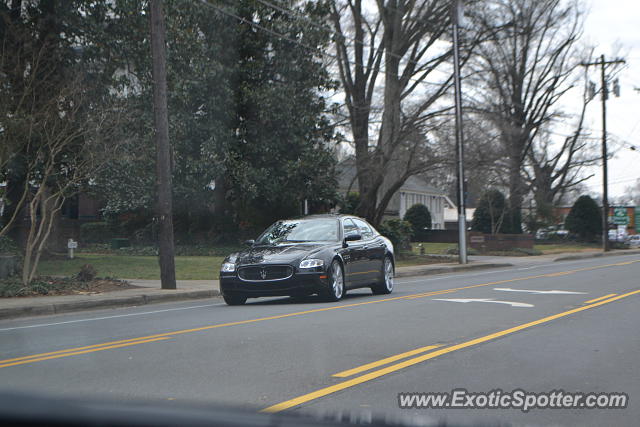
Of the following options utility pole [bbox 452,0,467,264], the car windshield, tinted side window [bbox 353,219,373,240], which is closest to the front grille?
the car windshield

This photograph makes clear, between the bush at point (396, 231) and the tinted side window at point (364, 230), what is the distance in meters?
17.2

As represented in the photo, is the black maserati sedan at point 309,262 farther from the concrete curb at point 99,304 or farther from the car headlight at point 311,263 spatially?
the concrete curb at point 99,304

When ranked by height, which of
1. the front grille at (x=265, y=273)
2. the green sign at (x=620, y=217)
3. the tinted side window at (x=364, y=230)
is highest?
the green sign at (x=620, y=217)

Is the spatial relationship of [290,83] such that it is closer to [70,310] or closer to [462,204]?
[462,204]

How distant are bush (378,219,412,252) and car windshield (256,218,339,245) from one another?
1846 cm

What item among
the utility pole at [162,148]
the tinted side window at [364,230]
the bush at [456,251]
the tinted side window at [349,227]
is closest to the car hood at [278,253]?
the tinted side window at [349,227]

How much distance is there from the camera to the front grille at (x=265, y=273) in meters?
13.8

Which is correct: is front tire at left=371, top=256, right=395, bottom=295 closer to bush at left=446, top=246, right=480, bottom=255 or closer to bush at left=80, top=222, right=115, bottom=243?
bush at left=80, top=222, right=115, bottom=243

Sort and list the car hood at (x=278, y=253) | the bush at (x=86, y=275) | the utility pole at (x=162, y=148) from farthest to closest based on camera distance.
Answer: the bush at (x=86, y=275), the utility pole at (x=162, y=148), the car hood at (x=278, y=253)

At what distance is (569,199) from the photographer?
3701 inches

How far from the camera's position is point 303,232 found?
50.2ft

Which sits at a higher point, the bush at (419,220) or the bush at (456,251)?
the bush at (419,220)

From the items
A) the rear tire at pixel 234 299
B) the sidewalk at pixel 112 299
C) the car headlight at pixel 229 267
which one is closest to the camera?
the sidewalk at pixel 112 299

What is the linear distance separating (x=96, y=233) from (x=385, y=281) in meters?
24.9
